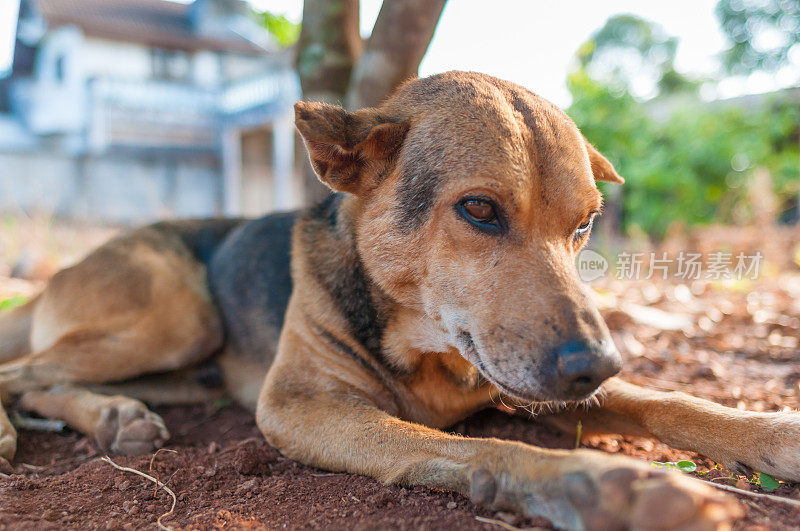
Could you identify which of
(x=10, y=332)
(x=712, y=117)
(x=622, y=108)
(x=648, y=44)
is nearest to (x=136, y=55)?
(x=622, y=108)

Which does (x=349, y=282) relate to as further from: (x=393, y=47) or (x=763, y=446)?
(x=393, y=47)

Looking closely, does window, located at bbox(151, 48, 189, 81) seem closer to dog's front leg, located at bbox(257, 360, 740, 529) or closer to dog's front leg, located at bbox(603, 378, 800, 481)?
dog's front leg, located at bbox(257, 360, 740, 529)

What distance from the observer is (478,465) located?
6.48 feet

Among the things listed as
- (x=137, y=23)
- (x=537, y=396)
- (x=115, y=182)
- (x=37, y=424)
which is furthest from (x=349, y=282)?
(x=137, y=23)

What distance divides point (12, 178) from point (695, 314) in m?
23.3

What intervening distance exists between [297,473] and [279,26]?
94.9ft

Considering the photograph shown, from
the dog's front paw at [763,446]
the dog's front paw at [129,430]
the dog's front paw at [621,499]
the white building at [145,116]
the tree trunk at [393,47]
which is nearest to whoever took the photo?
the dog's front paw at [621,499]

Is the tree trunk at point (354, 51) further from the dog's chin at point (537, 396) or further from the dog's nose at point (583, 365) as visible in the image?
the dog's nose at point (583, 365)

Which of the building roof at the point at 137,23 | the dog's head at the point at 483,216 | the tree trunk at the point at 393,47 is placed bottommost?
the dog's head at the point at 483,216

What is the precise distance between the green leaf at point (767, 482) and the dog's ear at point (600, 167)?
162cm

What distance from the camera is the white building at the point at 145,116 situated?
2045cm

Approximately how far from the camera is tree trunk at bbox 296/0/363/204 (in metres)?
4.98

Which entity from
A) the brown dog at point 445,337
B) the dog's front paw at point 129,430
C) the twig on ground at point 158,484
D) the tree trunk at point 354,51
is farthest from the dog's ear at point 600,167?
the dog's front paw at point 129,430

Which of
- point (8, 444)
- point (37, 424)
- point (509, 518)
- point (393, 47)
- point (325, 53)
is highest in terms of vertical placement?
point (325, 53)
